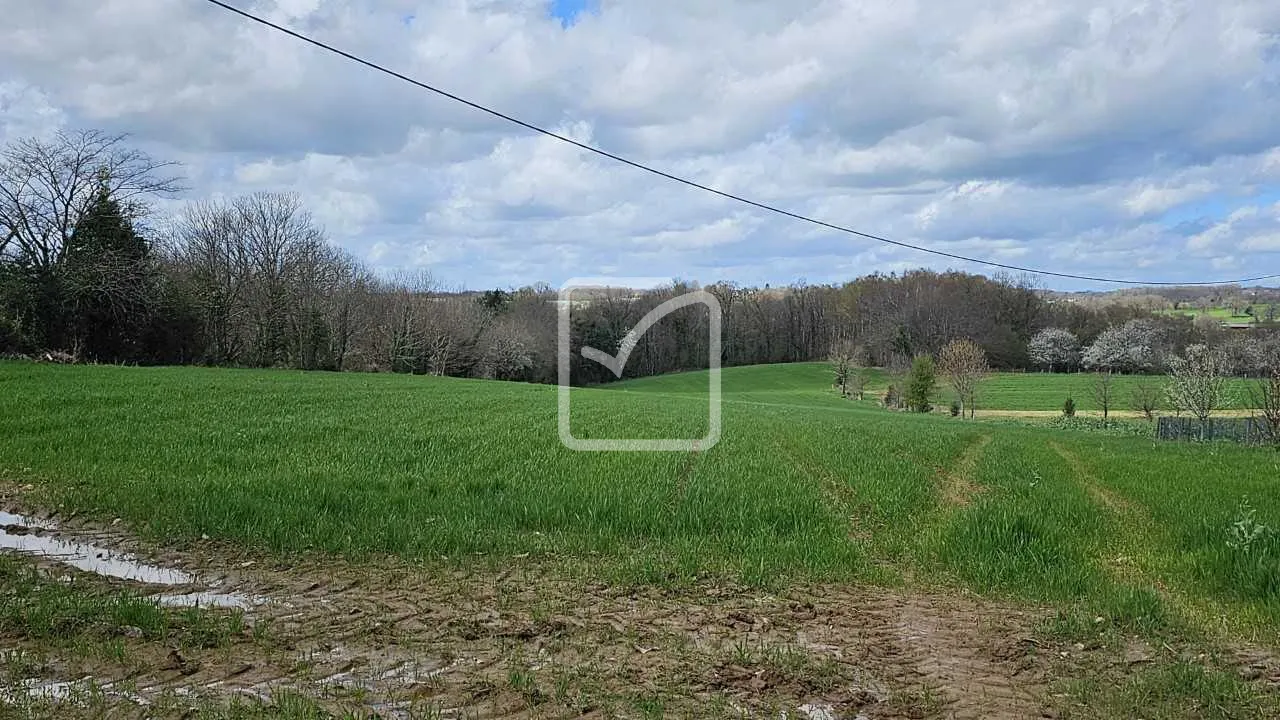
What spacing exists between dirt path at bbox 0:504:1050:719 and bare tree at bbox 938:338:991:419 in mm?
50788

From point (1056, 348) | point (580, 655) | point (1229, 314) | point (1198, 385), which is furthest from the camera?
point (1056, 348)

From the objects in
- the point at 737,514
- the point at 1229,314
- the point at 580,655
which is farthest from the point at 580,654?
the point at 1229,314

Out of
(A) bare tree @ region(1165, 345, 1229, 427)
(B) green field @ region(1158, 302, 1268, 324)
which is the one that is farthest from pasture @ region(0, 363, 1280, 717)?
(B) green field @ region(1158, 302, 1268, 324)

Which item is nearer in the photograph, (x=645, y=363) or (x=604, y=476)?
(x=604, y=476)

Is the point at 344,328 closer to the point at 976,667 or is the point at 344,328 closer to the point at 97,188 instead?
the point at 97,188

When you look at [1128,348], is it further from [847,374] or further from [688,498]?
[688,498]

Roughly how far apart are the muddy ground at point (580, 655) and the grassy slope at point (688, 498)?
87cm

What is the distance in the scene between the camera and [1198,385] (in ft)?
129

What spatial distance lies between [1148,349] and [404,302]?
232 feet

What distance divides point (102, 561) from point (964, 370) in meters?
56.1

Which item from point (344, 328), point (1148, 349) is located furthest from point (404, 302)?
point (1148, 349)

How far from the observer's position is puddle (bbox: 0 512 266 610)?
249 inches

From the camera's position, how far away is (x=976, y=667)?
514 cm

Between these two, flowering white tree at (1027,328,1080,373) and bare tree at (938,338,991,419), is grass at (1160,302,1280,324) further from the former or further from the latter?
bare tree at (938,338,991,419)
